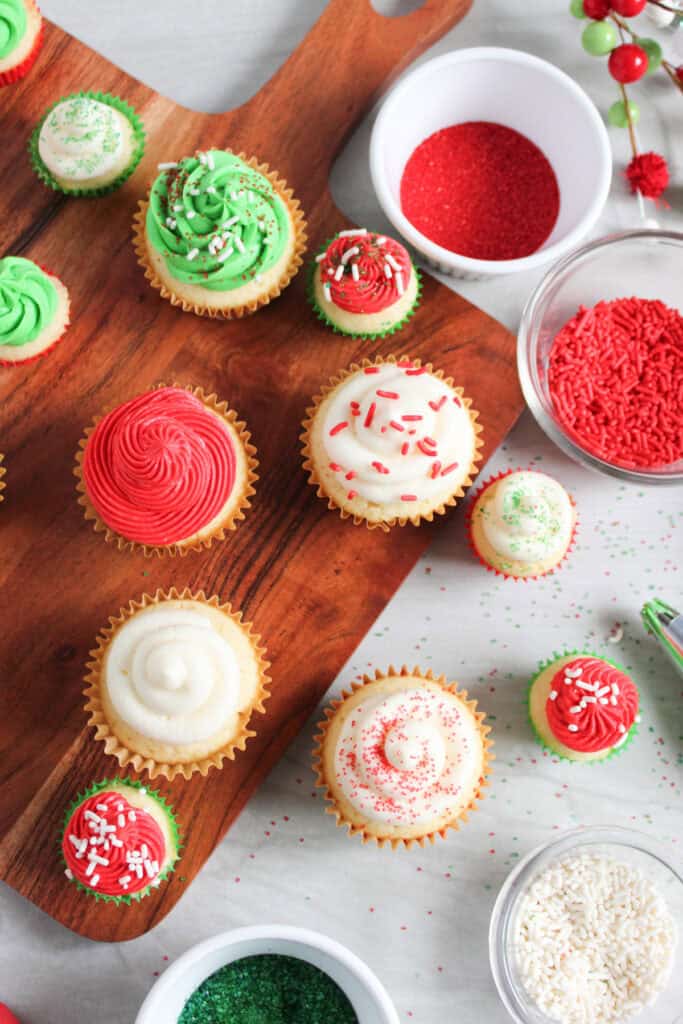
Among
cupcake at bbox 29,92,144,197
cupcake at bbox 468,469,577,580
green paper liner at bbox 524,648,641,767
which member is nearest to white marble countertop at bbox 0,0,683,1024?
green paper liner at bbox 524,648,641,767

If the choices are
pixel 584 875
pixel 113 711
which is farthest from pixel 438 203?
pixel 584 875

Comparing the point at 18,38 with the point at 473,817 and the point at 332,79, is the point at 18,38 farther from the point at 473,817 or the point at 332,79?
the point at 473,817

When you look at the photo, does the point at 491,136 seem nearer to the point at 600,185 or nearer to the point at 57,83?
the point at 600,185

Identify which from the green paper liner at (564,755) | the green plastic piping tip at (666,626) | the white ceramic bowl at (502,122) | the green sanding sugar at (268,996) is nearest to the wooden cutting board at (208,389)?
the white ceramic bowl at (502,122)

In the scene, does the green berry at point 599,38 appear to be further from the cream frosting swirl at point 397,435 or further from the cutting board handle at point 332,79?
the cream frosting swirl at point 397,435

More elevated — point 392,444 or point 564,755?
point 392,444

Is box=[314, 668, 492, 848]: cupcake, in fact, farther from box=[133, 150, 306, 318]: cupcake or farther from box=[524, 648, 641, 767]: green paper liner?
box=[133, 150, 306, 318]: cupcake

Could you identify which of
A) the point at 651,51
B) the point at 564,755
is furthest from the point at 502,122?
the point at 564,755
